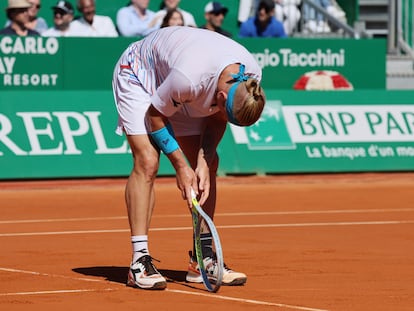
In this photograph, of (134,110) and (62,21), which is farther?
(62,21)

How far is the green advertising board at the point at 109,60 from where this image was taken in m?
17.8

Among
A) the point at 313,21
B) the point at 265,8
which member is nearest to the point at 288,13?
the point at 313,21

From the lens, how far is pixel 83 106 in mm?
16531

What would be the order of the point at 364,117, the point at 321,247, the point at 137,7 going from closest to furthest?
1. the point at 321,247
2. the point at 364,117
3. the point at 137,7

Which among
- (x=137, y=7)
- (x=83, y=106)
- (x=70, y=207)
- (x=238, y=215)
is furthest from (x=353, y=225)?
(x=137, y=7)

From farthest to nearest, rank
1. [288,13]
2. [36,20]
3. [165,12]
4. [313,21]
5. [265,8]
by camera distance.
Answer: [313,21], [288,13], [265,8], [165,12], [36,20]

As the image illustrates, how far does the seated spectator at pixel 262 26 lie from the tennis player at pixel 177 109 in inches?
456

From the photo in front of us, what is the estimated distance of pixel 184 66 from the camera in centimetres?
736

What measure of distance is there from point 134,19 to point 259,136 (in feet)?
11.1

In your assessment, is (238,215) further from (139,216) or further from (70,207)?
(139,216)

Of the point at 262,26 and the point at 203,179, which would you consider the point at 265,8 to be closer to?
the point at 262,26

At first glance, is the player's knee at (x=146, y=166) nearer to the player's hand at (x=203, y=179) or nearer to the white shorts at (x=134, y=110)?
the white shorts at (x=134, y=110)

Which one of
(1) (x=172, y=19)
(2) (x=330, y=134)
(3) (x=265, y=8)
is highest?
(1) (x=172, y=19)

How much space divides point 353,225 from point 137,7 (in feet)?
26.4
